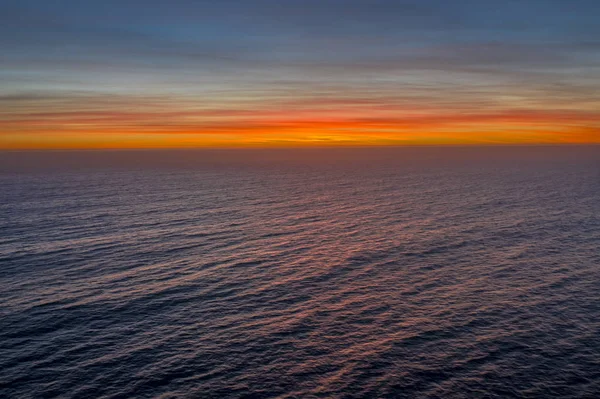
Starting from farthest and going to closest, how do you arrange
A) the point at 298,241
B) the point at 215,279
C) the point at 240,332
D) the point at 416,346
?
the point at 298,241
the point at 215,279
the point at 240,332
the point at 416,346

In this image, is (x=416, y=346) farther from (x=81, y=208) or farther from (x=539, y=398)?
(x=81, y=208)

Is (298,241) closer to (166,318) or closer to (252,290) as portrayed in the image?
(252,290)

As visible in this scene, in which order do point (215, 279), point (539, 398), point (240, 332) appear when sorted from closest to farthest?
point (539, 398) → point (240, 332) → point (215, 279)

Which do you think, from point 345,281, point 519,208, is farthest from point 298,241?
point 519,208

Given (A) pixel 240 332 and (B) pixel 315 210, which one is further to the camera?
(B) pixel 315 210

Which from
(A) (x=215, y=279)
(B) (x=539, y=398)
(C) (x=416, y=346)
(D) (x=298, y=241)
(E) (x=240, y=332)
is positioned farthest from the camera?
(D) (x=298, y=241)

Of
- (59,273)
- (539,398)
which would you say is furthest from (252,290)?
(539,398)

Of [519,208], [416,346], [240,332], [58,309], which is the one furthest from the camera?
[519,208]
